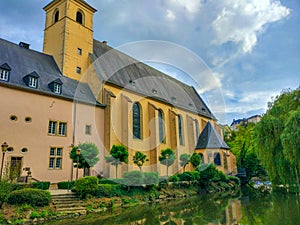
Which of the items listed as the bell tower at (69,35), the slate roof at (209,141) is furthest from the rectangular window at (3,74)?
the slate roof at (209,141)

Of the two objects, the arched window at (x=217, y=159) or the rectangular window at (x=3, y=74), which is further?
the arched window at (x=217, y=159)

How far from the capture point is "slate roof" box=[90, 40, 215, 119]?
25.6 meters

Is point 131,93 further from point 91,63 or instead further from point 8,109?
point 8,109

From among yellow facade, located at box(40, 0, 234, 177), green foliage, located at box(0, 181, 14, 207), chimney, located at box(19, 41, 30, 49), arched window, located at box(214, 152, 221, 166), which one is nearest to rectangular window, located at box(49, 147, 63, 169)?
yellow facade, located at box(40, 0, 234, 177)

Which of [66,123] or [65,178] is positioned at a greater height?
[66,123]

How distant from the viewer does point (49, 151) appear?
17.9 meters

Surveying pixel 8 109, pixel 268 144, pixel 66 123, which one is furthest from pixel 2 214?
pixel 268 144

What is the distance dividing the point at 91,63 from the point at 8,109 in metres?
10.5

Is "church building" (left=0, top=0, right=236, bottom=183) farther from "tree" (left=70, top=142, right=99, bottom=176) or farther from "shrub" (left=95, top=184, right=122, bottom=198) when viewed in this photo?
"shrub" (left=95, top=184, right=122, bottom=198)

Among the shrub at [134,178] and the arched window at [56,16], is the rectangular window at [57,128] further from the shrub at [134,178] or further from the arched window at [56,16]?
the arched window at [56,16]

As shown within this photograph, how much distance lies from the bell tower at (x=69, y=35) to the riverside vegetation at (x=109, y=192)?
39.1 feet

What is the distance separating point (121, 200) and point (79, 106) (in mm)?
8978

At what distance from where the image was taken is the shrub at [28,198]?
1125cm

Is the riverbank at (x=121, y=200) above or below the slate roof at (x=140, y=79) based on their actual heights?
A: below
